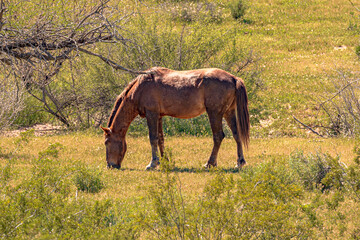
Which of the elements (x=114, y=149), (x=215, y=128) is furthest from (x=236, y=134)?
(x=114, y=149)

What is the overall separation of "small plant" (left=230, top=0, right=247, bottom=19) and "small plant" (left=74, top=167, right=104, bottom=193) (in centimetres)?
2536

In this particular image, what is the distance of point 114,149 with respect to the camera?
11.2m

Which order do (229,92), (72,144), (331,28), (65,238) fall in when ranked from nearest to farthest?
(65,238) → (229,92) → (72,144) → (331,28)

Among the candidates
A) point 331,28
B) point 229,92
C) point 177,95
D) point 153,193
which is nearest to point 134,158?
point 177,95

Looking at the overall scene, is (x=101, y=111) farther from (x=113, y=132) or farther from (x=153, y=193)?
(x=153, y=193)

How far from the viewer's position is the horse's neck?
11.2m

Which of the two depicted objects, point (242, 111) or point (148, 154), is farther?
point (148, 154)

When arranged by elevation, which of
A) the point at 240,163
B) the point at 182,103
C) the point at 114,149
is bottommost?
the point at 240,163

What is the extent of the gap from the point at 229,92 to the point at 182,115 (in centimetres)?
122

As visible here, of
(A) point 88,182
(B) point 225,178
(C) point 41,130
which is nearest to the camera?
(B) point 225,178

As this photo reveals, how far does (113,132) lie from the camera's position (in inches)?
444

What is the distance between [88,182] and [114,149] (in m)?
1.93

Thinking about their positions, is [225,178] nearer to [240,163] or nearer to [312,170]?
[312,170]

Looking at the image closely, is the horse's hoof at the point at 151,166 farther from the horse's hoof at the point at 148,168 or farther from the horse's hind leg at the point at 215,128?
the horse's hind leg at the point at 215,128
